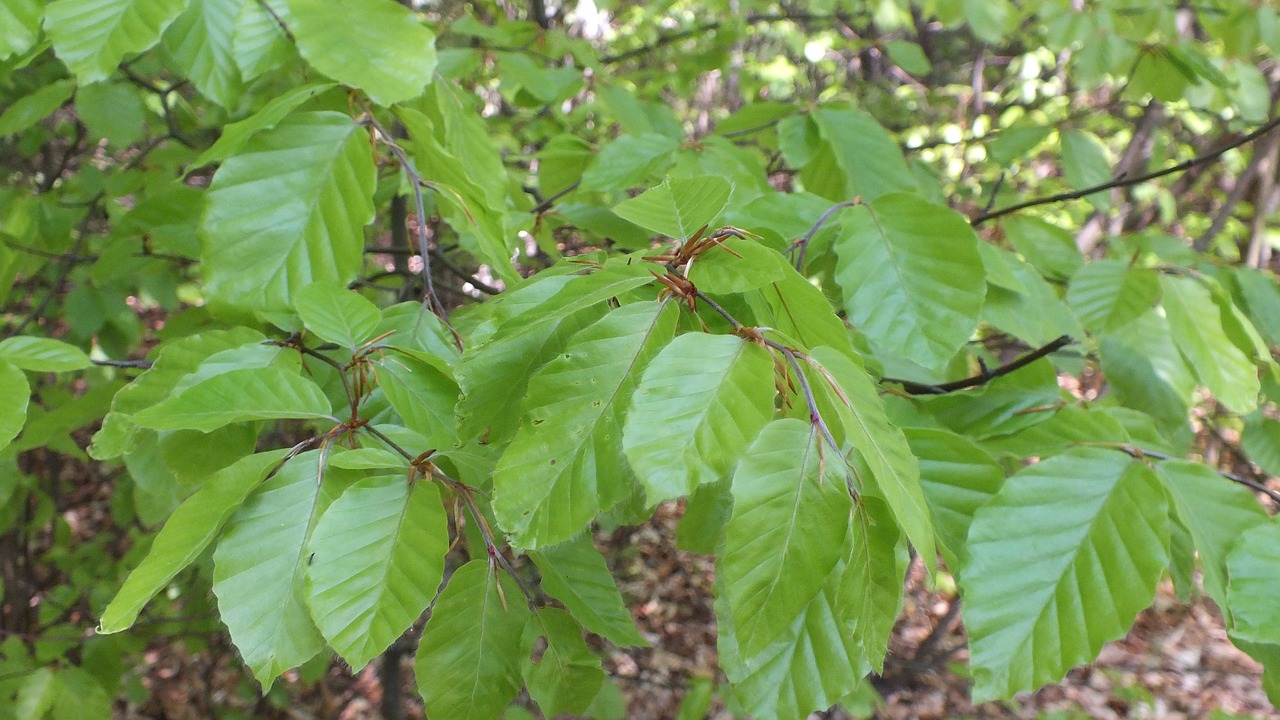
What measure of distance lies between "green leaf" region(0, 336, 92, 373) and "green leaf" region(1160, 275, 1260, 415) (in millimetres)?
1376

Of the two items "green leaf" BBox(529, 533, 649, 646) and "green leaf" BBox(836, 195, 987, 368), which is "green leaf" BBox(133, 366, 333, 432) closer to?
"green leaf" BBox(529, 533, 649, 646)

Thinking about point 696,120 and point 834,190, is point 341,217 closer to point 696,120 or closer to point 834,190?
point 834,190

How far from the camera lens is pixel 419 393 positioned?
2.43ft

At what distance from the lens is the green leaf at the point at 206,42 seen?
3.18ft

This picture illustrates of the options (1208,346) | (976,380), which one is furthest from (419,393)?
(1208,346)

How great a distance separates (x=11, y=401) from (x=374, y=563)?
→ 1.53 feet

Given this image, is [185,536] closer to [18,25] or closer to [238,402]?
[238,402]

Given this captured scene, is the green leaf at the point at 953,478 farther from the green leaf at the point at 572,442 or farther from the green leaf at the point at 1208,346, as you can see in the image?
the green leaf at the point at 1208,346

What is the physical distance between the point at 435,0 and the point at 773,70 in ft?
6.00

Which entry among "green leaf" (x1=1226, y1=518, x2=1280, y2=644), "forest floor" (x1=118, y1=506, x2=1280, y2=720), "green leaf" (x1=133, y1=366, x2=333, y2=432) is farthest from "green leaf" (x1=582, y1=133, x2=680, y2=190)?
"forest floor" (x1=118, y1=506, x2=1280, y2=720)

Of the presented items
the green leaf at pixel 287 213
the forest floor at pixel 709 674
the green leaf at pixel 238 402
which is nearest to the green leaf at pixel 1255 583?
the green leaf at pixel 238 402

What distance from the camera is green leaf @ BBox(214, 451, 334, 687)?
552mm

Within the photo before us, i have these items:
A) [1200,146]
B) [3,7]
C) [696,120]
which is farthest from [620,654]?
[1200,146]

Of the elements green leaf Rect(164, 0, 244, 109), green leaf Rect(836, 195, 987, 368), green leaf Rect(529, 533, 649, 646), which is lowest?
green leaf Rect(529, 533, 649, 646)
